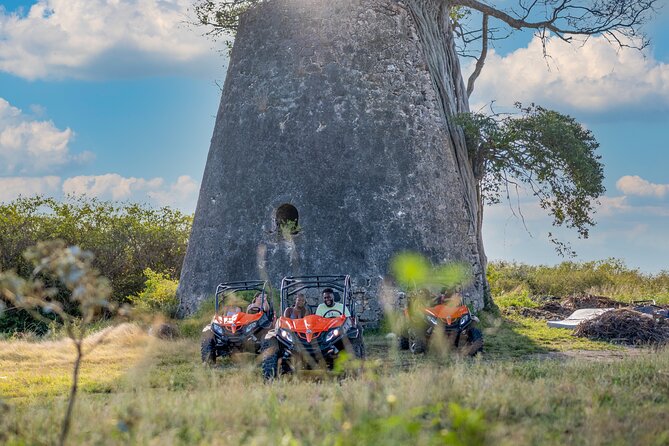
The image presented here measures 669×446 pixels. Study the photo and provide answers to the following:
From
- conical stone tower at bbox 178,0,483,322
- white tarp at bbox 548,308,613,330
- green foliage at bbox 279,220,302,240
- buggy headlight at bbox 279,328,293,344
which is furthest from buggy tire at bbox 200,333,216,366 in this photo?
white tarp at bbox 548,308,613,330

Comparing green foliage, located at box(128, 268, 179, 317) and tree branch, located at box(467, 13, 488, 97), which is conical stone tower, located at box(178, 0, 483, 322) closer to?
green foliage, located at box(128, 268, 179, 317)

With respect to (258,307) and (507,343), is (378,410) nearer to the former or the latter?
(258,307)

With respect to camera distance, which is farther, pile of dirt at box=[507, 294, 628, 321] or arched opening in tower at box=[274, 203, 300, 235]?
pile of dirt at box=[507, 294, 628, 321]

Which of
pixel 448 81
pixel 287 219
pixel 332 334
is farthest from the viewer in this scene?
pixel 448 81

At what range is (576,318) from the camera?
20219mm

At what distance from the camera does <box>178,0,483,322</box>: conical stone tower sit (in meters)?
18.8

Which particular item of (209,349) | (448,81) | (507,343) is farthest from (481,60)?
(209,349)

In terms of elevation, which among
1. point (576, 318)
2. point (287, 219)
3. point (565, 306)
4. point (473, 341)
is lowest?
point (473, 341)

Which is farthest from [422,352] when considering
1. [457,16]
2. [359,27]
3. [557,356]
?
[457,16]

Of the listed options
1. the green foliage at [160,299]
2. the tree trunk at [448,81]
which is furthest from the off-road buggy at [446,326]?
the green foliage at [160,299]

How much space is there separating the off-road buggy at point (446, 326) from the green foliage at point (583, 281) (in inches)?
497

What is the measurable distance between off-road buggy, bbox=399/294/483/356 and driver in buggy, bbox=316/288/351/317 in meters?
1.98

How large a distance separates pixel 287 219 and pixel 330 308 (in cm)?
727

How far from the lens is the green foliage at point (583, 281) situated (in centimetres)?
2819
